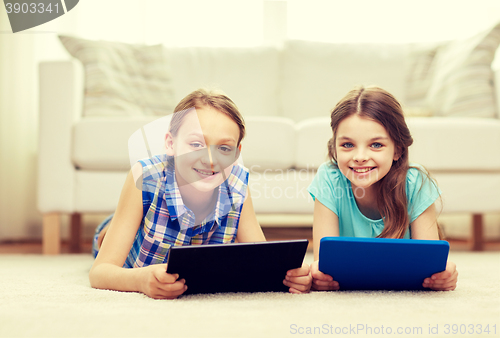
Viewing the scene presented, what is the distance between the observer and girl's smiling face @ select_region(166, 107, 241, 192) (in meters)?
0.88

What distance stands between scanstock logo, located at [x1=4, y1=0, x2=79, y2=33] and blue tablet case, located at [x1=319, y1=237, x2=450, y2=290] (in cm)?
229

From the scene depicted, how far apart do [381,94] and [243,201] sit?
1.34 ft

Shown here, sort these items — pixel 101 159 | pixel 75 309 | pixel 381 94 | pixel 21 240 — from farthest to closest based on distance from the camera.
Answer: pixel 21 240 < pixel 101 159 < pixel 381 94 < pixel 75 309

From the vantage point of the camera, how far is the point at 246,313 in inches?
25.2

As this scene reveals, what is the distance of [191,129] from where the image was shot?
901 millimetres

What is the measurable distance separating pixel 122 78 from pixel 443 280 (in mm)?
1576

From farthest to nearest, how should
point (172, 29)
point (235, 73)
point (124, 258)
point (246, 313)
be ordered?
point (172, 29) → point (235, 73) → point (124, 258) → point (246, 313)

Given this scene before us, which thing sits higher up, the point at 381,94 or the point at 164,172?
the point at 381,94

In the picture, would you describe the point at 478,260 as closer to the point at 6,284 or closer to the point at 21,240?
the point at 6,284

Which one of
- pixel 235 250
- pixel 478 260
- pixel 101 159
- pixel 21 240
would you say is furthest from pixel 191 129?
pixel 21 240

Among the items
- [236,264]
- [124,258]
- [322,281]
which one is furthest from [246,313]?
[124,258]

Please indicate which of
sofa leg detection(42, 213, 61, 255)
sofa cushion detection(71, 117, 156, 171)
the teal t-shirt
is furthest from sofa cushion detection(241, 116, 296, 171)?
sofa leg detection(42, 213, 61, 255)

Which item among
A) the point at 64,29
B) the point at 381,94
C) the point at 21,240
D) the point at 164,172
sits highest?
the point at 64,29

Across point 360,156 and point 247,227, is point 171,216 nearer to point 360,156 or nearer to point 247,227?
point 247,227
